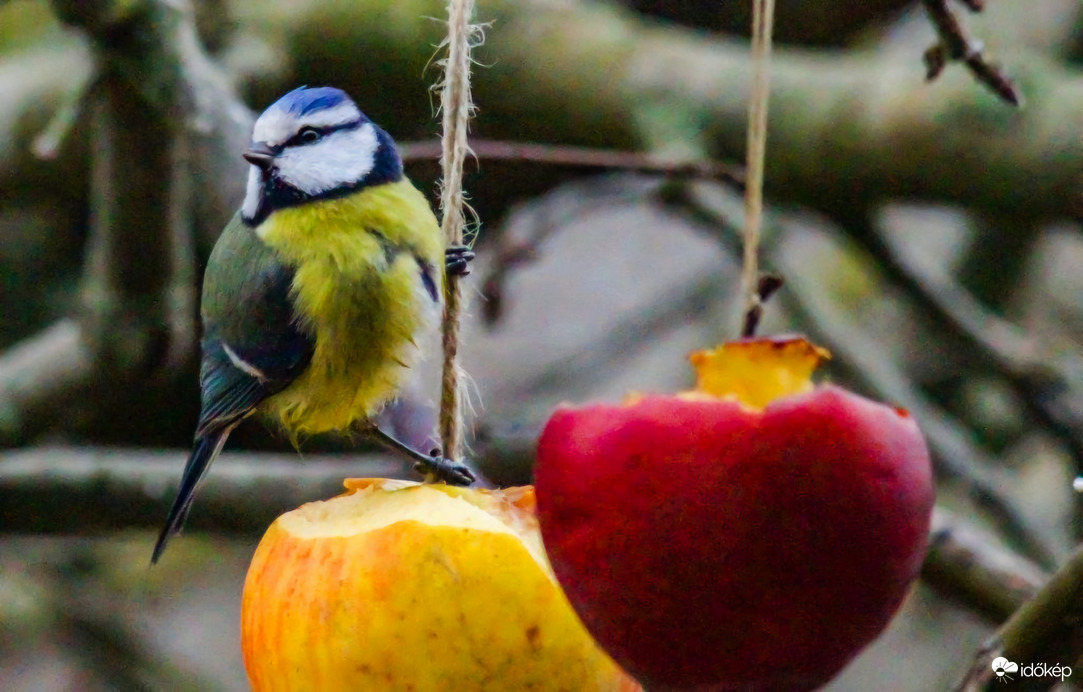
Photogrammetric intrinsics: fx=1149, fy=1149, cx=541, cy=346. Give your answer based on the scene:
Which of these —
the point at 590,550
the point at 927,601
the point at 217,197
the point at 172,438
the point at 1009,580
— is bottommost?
the point at 927,601

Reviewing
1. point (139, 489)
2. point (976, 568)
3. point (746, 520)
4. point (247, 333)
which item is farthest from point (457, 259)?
point (139, 489)

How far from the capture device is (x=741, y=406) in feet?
1.50

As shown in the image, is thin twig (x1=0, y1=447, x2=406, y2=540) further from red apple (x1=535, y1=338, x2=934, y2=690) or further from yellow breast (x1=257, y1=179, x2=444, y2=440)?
red apple (x1=535, y1=338, x2=934, y2=690)

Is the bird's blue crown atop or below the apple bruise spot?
atop

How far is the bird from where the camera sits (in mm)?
878

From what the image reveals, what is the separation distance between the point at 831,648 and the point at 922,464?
84mm

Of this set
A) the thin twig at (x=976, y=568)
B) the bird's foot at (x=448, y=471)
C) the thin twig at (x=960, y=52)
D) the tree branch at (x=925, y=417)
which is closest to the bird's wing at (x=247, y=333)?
the bird's foot at (x=448, y=471)

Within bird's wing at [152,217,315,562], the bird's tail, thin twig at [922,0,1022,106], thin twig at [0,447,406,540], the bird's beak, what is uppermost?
thin twig at [922,0,1022,106]

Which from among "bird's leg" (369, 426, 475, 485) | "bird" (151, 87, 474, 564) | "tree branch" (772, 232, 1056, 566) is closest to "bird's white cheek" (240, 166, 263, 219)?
"bird" (151, 87, 474, 564)

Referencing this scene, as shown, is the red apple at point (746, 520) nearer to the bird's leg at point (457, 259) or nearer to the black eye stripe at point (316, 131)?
the bird's leg at point (457, 259)

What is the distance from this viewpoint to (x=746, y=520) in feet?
1.46

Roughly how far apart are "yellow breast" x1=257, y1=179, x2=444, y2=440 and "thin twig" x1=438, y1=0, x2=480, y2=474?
0.60 ft

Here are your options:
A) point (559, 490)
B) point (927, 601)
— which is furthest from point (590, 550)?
point (927, 601)

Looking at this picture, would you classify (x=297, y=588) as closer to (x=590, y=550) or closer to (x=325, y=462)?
(x=590, y=550)
